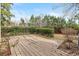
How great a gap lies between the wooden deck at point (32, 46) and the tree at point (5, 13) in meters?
0.19

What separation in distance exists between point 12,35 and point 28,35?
18cm

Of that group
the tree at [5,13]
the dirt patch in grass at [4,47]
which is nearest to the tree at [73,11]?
the tree at [5,13]

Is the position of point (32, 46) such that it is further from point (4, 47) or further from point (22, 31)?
point (4, 47)

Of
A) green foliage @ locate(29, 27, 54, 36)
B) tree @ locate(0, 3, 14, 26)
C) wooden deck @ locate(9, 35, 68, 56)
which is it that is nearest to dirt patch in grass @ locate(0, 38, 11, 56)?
wooden deck @ locate(9, 35, 68, 56)

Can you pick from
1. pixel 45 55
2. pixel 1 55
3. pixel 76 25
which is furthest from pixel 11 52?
pixel 76 25

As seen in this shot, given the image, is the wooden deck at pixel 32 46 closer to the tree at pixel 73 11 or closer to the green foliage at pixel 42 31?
the green foliage at pixel 42 31

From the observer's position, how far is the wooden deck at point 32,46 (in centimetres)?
259

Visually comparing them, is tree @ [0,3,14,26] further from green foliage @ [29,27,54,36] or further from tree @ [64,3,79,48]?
tree @ [64,3,79,48]

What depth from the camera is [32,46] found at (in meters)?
2.60

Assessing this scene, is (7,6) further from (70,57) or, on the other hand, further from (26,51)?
(70,57)

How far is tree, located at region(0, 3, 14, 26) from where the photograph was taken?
8.47ft

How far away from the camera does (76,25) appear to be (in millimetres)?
2582

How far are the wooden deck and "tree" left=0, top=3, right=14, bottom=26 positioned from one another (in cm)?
19

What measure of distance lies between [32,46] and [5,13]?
0.47 metres
